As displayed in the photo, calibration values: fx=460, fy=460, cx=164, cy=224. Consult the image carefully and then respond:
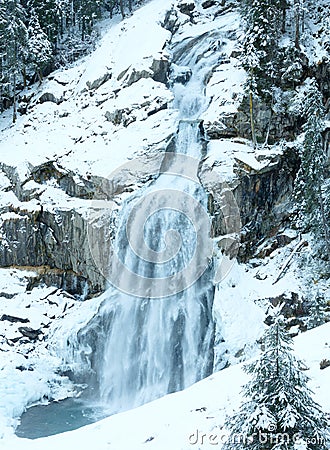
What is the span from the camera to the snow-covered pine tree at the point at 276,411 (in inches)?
225

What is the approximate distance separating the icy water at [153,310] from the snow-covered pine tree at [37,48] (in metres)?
19.6

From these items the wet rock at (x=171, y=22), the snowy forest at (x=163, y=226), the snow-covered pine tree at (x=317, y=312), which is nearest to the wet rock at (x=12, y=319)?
the snowy forest at (x=163, y=226)

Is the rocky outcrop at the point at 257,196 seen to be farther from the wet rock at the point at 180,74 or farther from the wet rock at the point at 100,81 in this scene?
the wet rock at the point at 100,81

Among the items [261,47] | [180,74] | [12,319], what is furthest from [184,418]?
[180,74]

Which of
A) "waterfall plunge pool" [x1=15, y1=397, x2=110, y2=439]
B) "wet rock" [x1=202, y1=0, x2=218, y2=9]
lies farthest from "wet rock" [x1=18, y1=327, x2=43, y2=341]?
"wet rock" [x1=202, y1=0, x2=218, y2=9]

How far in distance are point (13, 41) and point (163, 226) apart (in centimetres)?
2428

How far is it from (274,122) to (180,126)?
5.30 meters

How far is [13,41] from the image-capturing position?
37500mm

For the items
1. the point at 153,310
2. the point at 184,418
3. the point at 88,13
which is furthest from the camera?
the point at 88,13

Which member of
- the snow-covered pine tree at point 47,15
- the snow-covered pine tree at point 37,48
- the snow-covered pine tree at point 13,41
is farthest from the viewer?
the snow-covered pine tree at point 47,15

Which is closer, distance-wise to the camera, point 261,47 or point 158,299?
point 158,299

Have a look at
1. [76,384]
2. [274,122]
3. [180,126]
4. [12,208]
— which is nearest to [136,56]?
[180,126]

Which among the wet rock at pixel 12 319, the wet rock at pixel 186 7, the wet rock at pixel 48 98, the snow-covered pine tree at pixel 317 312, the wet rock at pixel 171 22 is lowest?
the wet rock at pixel 12 319

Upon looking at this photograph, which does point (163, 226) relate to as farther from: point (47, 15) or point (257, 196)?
point (47, 15)
